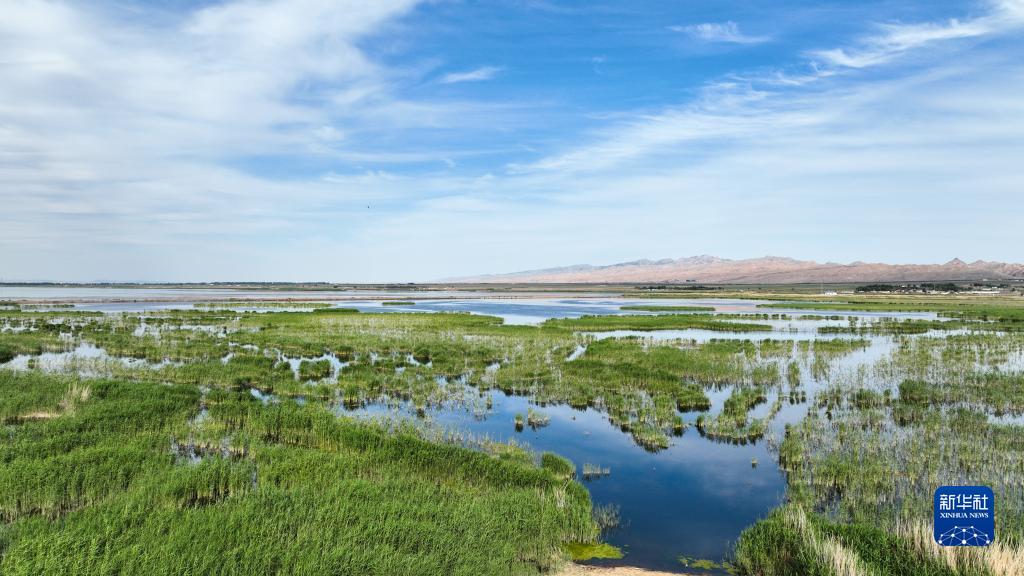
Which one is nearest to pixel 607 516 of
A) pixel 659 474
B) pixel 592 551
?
pixel 592 551

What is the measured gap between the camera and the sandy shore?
31.4 feet

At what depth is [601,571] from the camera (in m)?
9.72

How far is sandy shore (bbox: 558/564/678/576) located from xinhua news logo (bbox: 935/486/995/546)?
4.30 meters

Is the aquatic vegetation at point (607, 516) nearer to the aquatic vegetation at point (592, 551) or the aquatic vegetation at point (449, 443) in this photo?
the aquatic vegetation at point (449, 443)

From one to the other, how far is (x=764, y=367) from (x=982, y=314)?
1872 inches

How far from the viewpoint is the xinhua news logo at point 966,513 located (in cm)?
687

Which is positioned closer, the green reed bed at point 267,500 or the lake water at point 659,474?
the green reed bed at point 267,500

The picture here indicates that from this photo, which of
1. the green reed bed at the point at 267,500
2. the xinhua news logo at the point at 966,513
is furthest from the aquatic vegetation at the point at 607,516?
the xinhua news logo at the point at 966,513

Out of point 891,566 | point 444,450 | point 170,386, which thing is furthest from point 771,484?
point 170,386

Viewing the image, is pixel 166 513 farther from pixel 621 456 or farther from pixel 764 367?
pixel 764 367

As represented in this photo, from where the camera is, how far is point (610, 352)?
33.0 metres

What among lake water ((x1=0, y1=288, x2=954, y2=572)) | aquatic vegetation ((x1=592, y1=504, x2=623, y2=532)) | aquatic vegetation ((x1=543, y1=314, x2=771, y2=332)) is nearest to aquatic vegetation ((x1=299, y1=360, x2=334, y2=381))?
lake water ((x1=0, y1=288, x2=954, y2=572))

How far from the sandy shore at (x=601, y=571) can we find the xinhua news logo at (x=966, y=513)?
4.30m

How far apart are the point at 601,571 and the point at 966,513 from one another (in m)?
5.36
